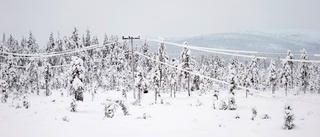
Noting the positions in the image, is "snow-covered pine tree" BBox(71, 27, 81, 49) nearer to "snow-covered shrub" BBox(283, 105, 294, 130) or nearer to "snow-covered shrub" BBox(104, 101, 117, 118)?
"snow-covered shrub" BBox(104, 101, 117, 118)

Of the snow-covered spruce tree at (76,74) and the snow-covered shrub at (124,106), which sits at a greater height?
the snow-covered spruce tree at (76,74)

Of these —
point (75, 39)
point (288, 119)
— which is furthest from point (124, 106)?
point (75, 39)

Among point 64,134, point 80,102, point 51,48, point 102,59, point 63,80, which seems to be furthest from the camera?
point 102,59

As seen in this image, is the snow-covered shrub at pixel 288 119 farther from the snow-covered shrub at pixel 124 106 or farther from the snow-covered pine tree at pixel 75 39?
the snow-covered pine tree at pixel 75 39

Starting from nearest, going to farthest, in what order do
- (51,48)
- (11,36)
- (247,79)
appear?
(247,79), (51,48), (11,36)

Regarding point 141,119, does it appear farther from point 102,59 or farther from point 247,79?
point 102,59

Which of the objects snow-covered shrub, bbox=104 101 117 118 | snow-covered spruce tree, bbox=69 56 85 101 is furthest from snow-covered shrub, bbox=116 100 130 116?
snow-covered spruce tree, bbox=69 56 85 101

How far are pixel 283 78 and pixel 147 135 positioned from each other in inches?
2798

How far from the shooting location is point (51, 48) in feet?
303

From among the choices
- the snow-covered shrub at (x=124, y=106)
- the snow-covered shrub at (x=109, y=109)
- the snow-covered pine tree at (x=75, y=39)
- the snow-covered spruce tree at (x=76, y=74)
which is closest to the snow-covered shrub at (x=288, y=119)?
the snow-covered shrub at (x=124, y=106)

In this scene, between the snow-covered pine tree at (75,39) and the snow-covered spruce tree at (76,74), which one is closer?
the snow-covered spruce tree at (76,74)

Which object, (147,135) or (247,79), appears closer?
(147,135)

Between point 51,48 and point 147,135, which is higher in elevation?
point 51,48

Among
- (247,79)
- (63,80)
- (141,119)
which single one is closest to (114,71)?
(63,80)
